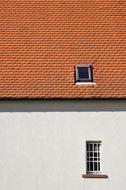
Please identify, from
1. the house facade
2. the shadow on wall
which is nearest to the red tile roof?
the house facade

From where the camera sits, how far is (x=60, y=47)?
→ 24016mm

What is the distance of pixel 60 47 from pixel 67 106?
3498 millimetres

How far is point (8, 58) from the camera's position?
23531mm
